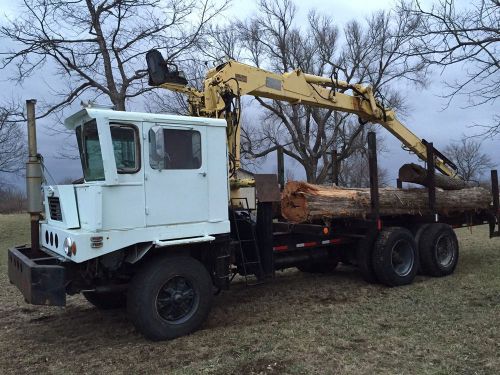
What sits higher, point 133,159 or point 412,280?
point 133,159

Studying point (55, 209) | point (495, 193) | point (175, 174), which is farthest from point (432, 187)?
point (55, 209)

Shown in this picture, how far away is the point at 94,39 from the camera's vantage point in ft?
59.5

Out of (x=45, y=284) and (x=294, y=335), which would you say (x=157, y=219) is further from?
(x=294, y=335)

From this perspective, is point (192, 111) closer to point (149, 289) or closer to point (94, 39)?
point (149, 289)

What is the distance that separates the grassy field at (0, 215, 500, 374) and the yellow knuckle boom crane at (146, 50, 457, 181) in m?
2.44

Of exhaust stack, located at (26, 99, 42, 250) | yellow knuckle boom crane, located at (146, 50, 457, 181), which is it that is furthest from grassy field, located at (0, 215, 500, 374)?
yellow knuckle boom crane, located at (146, 50, 457, 181)

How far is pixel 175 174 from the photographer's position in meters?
6.37

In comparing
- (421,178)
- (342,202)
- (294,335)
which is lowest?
(294,335)

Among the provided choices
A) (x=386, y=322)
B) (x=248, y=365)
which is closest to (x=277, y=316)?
(x=386, y=322)

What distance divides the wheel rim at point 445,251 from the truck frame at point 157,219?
3.03m

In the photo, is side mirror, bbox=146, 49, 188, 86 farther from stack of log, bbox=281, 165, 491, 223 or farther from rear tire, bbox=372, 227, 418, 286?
rear tire, bbox=372, 227, 418, 286

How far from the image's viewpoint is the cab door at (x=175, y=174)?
6.17 meters

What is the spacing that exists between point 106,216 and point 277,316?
281 centimetres

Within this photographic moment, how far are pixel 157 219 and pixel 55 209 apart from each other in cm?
148
